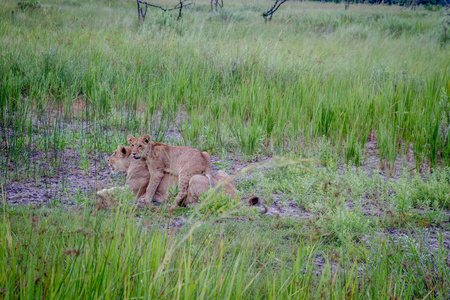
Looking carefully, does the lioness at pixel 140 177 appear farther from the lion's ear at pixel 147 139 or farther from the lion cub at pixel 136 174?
the lion's ear at pixel 147 139

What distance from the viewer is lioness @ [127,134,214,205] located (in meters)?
4.98

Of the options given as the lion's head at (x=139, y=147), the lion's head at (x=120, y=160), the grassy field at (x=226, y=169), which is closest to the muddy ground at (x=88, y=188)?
the grassy field at (x=226, y=169)

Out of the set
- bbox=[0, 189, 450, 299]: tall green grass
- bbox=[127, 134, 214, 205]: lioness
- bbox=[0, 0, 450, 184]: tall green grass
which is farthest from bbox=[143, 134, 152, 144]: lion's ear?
bbox=[0, 189, 450, 299]: tall green grass

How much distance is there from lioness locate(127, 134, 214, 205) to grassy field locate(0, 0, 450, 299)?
38 cm

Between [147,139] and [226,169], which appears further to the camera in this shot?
[226,169]

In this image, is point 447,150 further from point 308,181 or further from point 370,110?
point 308,181

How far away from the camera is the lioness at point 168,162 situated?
498 centimetres

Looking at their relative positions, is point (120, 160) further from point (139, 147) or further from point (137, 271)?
point (137, 271)

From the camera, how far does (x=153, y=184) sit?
5.07 metres

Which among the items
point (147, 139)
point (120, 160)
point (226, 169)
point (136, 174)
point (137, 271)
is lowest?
point (226, 169)

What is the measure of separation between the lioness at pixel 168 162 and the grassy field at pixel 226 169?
384 mm

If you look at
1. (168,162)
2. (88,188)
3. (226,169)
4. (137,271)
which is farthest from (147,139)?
(137,271)

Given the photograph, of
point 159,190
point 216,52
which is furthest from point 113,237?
point 216,52

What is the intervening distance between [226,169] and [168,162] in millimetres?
1137
